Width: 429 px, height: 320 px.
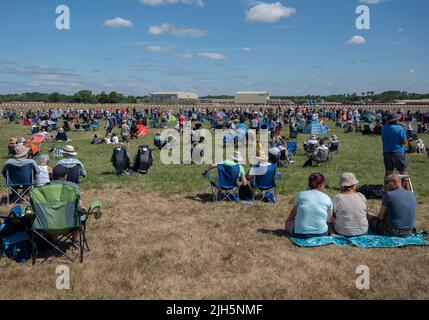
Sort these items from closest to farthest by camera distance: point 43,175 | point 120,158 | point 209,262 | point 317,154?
point 209,262 < point 43,175 < point 120,158 < point 317,154

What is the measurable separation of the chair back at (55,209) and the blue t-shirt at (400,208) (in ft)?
14.2

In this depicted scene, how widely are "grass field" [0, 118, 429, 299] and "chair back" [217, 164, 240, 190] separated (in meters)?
0.41

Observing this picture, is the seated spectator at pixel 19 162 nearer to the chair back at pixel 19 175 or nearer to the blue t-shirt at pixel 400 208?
the chair back at pixel 19 175

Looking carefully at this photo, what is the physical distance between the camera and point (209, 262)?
18.2ft

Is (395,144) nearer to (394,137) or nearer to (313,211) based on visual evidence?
(394,137)

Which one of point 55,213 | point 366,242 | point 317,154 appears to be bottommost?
point 366,242

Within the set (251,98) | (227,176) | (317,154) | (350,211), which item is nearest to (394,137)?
(350,211)

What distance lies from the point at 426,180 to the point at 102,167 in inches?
370

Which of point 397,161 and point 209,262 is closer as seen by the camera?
point 209,262

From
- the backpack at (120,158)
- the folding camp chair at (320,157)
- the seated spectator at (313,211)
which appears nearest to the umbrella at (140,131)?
the backpack at (120,158)

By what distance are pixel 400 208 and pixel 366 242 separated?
2.24ft

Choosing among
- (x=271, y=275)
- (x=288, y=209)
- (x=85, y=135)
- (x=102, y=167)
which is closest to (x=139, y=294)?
(x=271, y=275)

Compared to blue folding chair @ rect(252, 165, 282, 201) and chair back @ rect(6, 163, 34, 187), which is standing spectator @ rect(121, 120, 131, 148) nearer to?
chair back @ rect(6, 163, 34, 187)

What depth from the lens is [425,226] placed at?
6.96 meters
